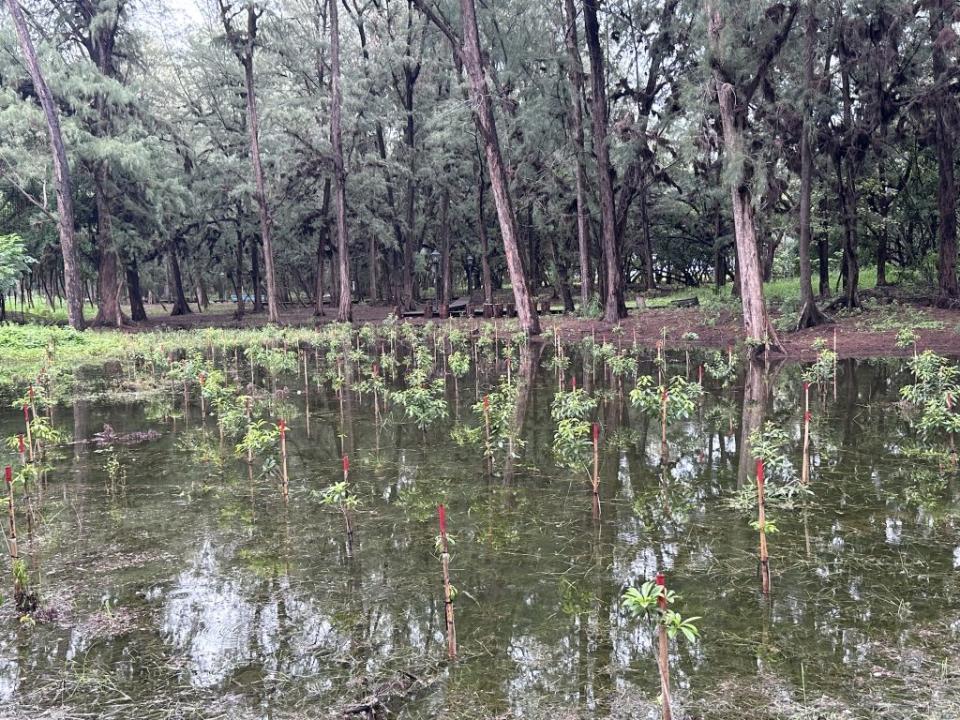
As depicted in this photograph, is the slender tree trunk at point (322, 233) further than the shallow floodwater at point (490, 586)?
Yes

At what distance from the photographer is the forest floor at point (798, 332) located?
18328 millimetres

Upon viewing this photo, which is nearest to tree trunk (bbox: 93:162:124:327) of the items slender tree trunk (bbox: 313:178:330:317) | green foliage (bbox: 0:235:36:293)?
green foliage (bbox: 0:235:36:293)

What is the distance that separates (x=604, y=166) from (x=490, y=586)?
70.9ft

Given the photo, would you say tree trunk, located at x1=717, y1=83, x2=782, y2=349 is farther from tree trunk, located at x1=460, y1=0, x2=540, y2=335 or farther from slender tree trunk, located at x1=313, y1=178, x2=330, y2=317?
slender tree trunk, located at x1=313, y1=178, x2=330, y2=317

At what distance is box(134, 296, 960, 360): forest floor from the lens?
18.3 metres

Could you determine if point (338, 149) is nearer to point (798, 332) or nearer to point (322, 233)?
point (322, 233)

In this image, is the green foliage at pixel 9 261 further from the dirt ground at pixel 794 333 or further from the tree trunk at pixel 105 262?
the dirt ground at pixel 794 333

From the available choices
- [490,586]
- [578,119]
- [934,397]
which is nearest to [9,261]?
[578,119]

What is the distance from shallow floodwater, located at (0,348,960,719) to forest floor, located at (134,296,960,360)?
9463 millimetres

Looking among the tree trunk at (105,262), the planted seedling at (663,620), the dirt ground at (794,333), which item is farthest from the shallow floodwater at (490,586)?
the tree trunk at (105,262)

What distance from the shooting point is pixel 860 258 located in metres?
30.3

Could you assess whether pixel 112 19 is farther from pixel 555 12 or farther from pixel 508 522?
pixel 508 522

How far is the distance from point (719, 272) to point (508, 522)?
104 ft

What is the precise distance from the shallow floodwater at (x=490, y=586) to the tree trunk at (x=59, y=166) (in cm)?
1971
